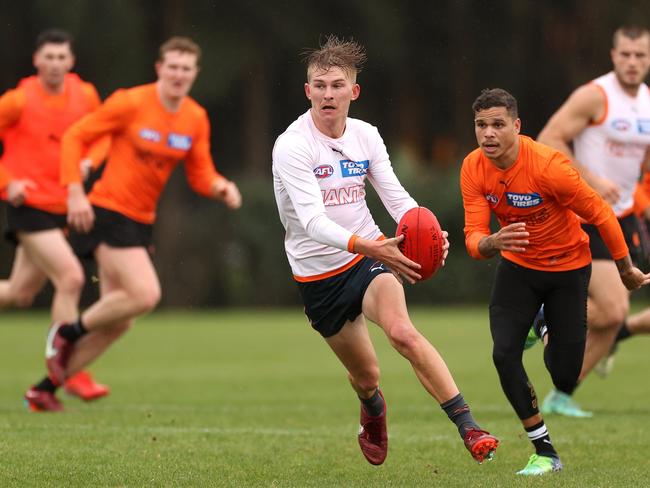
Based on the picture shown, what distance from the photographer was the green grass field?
671 centimetres

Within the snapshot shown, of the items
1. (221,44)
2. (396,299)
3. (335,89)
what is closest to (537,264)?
(396,299)

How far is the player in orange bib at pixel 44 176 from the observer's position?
10.4 meters

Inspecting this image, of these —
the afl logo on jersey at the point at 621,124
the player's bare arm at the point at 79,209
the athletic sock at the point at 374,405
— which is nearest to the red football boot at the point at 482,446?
the athletic sock at the point at 374,405

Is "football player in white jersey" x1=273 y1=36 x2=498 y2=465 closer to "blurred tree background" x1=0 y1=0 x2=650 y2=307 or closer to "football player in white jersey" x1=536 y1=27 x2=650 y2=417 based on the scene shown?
"football player in white jersey" x1=536 y1=27 x2=650 y2=417

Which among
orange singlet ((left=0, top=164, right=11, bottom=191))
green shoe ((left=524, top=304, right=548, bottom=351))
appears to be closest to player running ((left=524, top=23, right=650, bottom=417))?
green shoe ((left=524, top=304, right=548, bottom=351))

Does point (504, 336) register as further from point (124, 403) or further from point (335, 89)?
point (124, 403)

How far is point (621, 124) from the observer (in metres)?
9.30

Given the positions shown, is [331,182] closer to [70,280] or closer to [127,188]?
[127,188]

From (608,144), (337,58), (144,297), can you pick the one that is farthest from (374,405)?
(608,144)

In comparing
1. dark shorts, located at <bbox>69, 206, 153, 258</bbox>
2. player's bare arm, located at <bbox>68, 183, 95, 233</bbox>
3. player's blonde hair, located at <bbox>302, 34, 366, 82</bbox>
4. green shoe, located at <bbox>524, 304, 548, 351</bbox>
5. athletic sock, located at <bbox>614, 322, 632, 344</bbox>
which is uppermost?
player's blonde hair, located at <bbox>302, 34, 366, 82</bbox>

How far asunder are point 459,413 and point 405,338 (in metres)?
0.45

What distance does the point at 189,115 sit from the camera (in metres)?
10.1

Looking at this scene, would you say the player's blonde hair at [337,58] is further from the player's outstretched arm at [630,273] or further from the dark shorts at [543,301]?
the player's outstretched arm at [630,273]

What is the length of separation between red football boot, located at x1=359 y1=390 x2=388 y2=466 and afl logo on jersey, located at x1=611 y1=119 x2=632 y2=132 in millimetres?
3194
